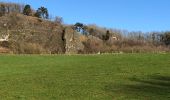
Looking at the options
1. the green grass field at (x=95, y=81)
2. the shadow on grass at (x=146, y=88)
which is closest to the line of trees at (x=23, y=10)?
the green grass field at (x=95, y=81)

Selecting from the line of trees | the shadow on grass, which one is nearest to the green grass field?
the shadow on grass

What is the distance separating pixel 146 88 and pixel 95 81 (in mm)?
2930

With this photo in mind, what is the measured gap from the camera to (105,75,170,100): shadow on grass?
14308 millimetres

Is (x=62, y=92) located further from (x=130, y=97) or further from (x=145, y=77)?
(x=145, y=77)

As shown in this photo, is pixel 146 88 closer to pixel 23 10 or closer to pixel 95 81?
pixel 95 81

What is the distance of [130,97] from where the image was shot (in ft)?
46.3

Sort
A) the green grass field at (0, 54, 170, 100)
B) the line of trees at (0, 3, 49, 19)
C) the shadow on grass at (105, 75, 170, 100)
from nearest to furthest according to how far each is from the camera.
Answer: the shadow on grass at (105, 75, 170, 100) < the green grass field at (0, 54, 170, 100) < the line of trees at (0, 3, 49, 19)

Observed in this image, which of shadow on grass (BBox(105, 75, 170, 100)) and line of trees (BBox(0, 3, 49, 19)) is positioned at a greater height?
line of trees (BBox(0, 3, 49, 19))

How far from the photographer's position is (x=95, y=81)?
18.6 meters

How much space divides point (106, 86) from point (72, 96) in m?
2.87

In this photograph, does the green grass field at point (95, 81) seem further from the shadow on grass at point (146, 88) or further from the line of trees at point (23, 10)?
the line of trees at point (23, 10)

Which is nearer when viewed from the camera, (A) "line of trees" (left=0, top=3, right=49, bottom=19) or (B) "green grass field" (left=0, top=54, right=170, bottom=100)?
(B) "green grass field" (left=0, top=54, right=170, bottom=100)

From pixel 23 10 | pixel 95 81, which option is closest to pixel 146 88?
pixel 95 81

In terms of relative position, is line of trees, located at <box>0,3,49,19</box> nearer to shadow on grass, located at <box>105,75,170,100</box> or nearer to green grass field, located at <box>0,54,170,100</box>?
green grass field, located at <box>0,54,170,100</box>
